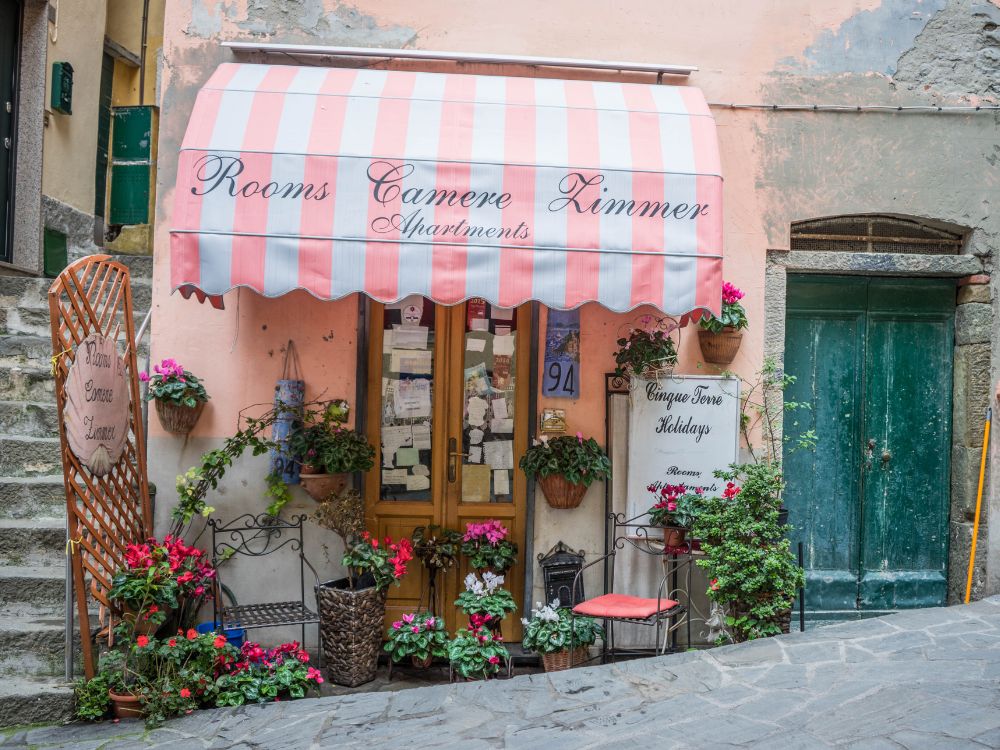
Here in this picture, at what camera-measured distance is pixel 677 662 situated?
4660mm

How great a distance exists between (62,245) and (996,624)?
832 centimetres

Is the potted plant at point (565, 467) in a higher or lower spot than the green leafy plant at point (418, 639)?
higher

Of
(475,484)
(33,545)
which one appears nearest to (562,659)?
(475,484)

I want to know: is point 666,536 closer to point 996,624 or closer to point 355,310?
point 996,624

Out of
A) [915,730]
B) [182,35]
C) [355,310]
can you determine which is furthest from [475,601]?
[182,35]

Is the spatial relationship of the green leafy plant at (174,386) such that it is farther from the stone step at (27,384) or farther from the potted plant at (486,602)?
the potted plant at (486,602)

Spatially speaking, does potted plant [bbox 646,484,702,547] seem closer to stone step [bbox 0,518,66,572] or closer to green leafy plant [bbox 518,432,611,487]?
green leafy plant [bbox 518,432,611,487]

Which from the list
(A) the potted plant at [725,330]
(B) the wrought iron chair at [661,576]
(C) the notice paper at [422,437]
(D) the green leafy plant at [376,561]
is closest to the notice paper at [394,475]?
(C) the notice paper at [422,437]

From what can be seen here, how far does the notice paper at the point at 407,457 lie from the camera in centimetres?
582

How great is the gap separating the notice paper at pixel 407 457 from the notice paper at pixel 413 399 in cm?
24

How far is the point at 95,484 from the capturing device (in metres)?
4.85

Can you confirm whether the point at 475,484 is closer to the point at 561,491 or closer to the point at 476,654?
the point at 561,491

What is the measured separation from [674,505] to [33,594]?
392 cm

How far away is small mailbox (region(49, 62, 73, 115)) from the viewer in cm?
781
